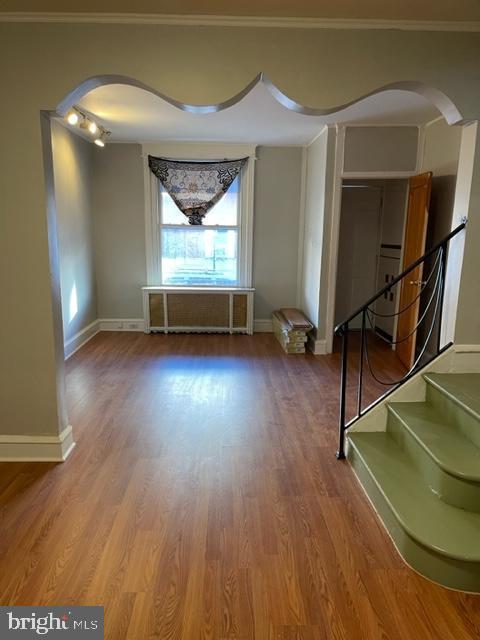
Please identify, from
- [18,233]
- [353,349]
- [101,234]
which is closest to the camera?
[18,233]

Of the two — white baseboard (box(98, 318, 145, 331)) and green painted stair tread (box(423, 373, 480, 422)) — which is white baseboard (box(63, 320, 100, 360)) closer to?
white baseboard (box(98, 318, 145, 331))

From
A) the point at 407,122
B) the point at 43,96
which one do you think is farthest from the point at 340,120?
the point at 43,96

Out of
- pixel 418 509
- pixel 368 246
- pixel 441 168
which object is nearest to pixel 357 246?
pixel 368 246

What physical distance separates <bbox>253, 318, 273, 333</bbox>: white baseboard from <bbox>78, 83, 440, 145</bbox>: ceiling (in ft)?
8.15

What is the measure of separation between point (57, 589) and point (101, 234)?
4957mm

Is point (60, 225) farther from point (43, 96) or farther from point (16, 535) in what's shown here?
point (16, 535)

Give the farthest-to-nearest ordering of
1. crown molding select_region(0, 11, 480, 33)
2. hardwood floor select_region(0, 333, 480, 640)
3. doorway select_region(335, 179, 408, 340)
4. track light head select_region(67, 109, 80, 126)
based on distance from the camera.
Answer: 1. doorway select_region(335, 179, 408, 340)
2. track light head select_region(67, 109, 80, 126)
3. crown molding select_region(0, 11, 480, 33)
4. hardwood floor select_region(0, 333, 480, 640)

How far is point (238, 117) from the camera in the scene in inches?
171

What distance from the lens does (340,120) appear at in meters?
4.42

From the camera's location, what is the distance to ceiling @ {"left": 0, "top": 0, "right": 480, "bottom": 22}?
2047 mm

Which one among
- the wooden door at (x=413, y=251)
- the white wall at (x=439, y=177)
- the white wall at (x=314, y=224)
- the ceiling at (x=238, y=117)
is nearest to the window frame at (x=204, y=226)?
the ceiling at (x=238, y=117)

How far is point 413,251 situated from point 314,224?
1.35 metres

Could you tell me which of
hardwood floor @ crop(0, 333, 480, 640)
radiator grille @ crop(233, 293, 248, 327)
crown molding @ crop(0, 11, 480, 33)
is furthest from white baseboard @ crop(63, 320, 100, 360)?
crown molding @ crop(0, 11, 480, 33)

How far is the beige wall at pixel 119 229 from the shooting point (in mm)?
5746
